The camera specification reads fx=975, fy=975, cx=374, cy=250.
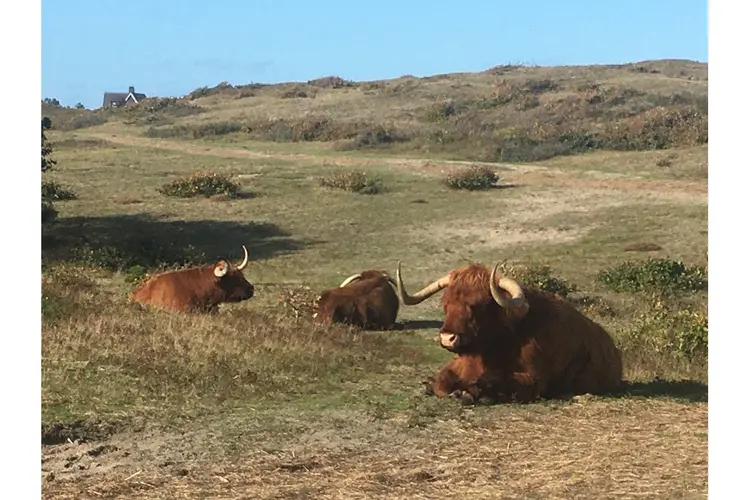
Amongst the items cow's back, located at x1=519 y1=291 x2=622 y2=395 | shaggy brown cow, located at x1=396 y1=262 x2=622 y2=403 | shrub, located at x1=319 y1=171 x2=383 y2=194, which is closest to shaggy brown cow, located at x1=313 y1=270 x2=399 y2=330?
shrub, located at x1=319 y1=171 x2=383 y2=194

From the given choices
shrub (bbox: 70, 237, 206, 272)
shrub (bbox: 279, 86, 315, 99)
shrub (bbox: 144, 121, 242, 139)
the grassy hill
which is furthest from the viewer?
shrub (bbox: 144, 121, 242, 139)

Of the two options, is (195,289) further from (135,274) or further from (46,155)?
(46,155)

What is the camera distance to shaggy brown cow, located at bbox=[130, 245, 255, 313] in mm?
8398

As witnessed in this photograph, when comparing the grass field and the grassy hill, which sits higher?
the grassy hill

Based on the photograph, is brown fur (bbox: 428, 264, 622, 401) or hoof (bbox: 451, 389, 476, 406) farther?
hoof (bbox: 451, 389, 476, 406)

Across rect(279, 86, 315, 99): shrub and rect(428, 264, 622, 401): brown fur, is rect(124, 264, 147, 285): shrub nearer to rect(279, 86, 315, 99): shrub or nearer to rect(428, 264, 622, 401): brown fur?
rect(279, 86, 315, 99): shrub

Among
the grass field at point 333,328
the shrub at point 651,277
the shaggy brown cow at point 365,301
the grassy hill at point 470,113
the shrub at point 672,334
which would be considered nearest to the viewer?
the grass field at point 333,328

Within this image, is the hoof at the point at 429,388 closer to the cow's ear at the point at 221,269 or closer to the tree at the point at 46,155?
the cow's ear at the point at 221,269

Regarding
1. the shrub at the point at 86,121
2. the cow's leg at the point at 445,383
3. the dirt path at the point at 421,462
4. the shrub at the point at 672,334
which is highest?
the shrub at the point at 86,121

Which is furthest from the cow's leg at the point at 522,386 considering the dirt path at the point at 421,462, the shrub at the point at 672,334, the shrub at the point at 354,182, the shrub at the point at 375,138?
the shrub at the point at 375,138

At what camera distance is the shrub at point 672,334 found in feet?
22.4

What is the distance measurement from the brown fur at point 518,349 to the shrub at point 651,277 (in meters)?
1.22

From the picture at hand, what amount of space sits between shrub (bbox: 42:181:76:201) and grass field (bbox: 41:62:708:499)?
7 cm

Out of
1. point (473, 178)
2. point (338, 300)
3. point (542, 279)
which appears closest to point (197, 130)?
point (338, 300)
